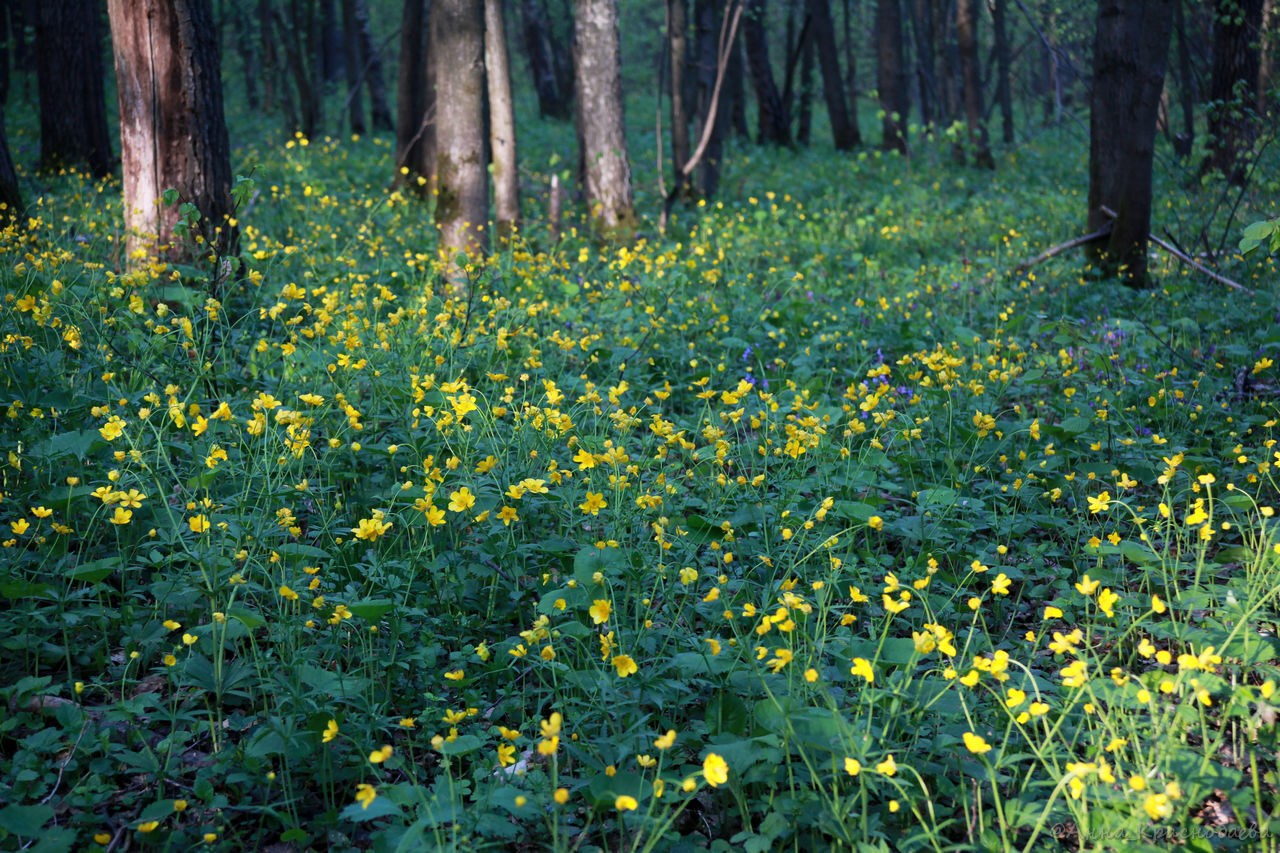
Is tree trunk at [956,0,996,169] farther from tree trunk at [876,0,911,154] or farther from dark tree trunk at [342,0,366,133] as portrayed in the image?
dark tree trunk at [342,0,366,133]

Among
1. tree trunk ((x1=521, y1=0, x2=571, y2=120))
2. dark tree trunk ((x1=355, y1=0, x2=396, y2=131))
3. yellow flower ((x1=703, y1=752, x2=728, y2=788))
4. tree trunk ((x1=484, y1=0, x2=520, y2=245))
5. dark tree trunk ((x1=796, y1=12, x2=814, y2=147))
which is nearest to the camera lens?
yellow flower ((x1=703, y1=752, x2=728, y2=788))

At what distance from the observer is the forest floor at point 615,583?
6.06 ft

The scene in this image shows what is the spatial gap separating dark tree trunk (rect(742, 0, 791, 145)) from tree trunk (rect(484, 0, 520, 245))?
29.9 feet

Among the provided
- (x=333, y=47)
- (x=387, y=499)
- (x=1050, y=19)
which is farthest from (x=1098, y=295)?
(x=333, y=47)

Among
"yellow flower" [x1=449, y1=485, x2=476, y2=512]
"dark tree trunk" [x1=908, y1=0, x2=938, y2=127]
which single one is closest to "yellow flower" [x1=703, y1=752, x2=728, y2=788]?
"yellow flower" [x1=449, y1=485, x2=476, y2=512]

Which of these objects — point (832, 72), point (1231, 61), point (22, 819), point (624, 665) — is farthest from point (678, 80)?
point (22, 819)

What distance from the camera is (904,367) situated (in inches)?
169

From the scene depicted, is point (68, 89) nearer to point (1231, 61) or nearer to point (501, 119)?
point (501, 119)

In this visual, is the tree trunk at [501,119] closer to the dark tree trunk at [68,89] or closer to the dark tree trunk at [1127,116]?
the dark tree trunk at [1127,116]

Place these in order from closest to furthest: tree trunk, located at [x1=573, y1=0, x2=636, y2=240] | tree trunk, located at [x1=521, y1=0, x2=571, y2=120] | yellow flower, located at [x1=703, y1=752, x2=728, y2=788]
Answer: yellow flower, located at [x1=703, y1=752, x2=728, y2=788]
tree trunk, located at [x1=573, y1=0, x2=636, y2=240]
tree trunk, located at [x1=521, y1=0, x2=571, y2=120]

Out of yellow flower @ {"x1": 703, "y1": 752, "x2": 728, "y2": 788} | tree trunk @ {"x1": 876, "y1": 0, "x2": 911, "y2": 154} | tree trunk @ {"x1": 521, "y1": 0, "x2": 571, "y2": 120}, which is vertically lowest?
yellow flower @ {"x1": 703, "y1": 752, "x2": 728, "y2": 788}

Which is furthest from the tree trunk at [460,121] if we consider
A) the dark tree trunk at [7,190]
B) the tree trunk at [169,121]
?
the dark tree trunk at [7,190]

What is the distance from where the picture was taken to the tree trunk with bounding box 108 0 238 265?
4.48 metres

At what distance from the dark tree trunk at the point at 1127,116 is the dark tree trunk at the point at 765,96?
9.39 metres
